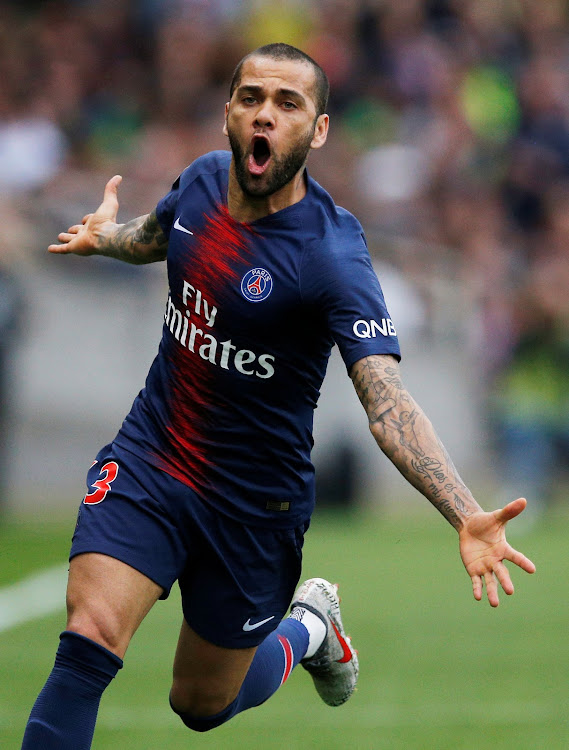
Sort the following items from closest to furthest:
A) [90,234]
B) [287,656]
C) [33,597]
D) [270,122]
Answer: [270,122] < [90,234] < [287,656] < [33,597]

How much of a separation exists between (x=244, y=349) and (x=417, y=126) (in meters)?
12.1

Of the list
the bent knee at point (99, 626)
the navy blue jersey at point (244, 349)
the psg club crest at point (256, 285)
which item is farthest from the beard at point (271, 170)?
the bent knee at point (99, 626)

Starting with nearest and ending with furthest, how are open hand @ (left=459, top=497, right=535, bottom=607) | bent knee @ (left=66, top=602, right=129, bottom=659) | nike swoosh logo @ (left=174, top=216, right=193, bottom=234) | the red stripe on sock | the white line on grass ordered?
open hand @ (left=459, top=497, right=535, bottom=607) < bent knee @ (left=66, top=602, right=129, bottom=659) < nike swoosh logo @ (left=174, top=216, right=193, bottom=234) < the red stripe on sock < the white line on grass

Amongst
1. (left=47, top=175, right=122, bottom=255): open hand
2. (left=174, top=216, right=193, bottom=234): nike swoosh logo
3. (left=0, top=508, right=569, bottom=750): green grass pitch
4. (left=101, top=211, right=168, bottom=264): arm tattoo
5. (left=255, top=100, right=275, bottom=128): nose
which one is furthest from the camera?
(left=0, top=508, right=569, bottom=750): green grass pitch

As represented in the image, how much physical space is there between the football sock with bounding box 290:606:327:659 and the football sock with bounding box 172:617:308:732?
0.04 metres

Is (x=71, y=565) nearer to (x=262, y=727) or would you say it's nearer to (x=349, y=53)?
(x=262, y=727)

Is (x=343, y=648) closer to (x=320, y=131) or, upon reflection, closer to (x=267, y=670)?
(x=267, y=670)

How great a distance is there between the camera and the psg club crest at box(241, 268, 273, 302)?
5.04m

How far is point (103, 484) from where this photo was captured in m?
5.25

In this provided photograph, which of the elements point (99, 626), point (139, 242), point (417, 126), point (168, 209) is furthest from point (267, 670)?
point (417, 126)

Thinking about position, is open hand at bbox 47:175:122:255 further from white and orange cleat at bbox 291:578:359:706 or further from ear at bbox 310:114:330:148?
white and orange cleat at bbox 291:578:359:706

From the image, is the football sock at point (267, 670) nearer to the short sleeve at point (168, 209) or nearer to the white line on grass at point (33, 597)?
the short sleeve at point (168, 209)

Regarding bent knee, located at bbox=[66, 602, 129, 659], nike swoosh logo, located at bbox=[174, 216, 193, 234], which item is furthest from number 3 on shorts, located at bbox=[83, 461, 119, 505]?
nike swoosh logo, located at bbox=[174, 216, 193, 234]

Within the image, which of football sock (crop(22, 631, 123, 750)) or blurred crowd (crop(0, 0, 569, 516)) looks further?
blurred crowd (crop(0, 0, 569, 516))
